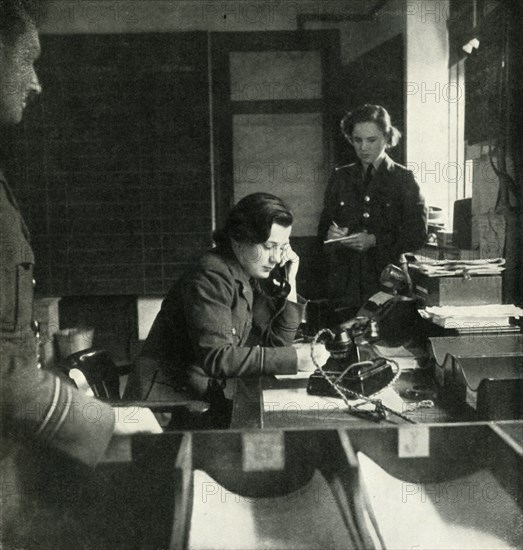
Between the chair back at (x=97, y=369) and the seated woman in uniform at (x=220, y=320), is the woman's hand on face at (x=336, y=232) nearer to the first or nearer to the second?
the seated woman in uniform at (x=220, y=320)

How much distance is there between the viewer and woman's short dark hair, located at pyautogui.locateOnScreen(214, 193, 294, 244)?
2150 mm

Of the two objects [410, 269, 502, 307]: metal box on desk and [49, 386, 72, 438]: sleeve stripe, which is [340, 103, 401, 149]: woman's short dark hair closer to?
[410, 269, 502, 307]: metal box on desk

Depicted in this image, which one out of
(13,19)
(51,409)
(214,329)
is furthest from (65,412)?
(214,329)

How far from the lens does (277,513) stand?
37.6 inches

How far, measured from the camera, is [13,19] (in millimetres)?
966

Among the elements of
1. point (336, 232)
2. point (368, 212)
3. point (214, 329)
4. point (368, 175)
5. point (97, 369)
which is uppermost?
point (368, 175)

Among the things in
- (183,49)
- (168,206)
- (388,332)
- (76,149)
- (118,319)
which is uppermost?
(183,49)

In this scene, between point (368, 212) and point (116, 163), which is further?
point (116, 163)

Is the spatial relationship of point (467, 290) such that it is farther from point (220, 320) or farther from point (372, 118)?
point (372, 118)

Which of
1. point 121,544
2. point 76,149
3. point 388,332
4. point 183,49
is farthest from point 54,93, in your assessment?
point 121,544

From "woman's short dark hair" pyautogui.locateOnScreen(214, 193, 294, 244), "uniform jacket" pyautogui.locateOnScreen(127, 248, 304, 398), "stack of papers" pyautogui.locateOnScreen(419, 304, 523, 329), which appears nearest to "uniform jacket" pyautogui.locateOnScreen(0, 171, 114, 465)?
"uniform jacket" pyautogui.locateOnScreen(127, 248, 304, 398)

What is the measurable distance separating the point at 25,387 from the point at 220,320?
1.05 meters

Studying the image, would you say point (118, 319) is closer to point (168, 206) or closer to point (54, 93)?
point (168, 206)

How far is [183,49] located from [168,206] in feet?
3.56
